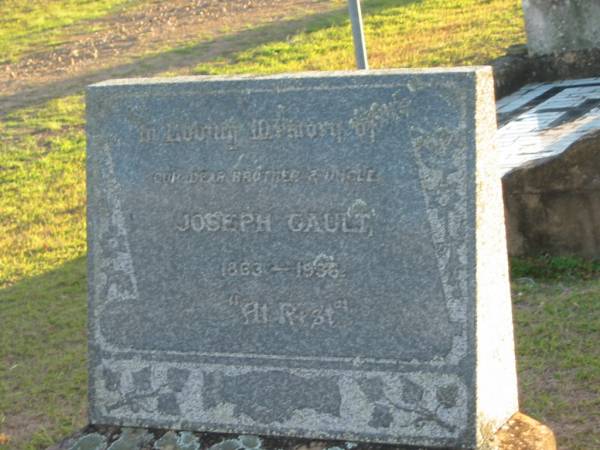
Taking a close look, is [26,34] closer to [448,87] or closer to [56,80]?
[56,80]

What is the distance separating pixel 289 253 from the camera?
426cm

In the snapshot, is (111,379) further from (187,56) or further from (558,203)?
(187,56)

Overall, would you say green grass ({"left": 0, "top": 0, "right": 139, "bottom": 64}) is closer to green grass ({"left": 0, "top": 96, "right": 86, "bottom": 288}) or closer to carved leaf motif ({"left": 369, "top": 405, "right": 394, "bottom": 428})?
green grass ({"left": 0, "top": 96, "right": 86, "bottom": 288})

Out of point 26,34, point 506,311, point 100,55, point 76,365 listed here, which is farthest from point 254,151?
point 26,34

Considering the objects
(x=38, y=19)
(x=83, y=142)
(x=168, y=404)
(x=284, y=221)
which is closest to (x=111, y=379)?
(x=168, y=404)

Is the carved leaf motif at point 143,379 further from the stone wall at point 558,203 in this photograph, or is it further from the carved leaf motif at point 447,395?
the stone wall at point 558,203

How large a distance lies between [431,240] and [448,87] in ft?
1.59

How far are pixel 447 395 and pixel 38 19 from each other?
11.0m

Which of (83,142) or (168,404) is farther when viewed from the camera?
(83,142)

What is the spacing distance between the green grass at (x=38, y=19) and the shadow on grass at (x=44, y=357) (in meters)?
5.79

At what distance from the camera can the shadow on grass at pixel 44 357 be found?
5594 millimetres

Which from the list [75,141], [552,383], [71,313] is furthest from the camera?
[75,141]

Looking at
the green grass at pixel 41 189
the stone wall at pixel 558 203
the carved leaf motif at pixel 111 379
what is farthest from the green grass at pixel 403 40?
the carved leaf motif at pixel 111 379

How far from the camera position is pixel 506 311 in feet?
13.8
